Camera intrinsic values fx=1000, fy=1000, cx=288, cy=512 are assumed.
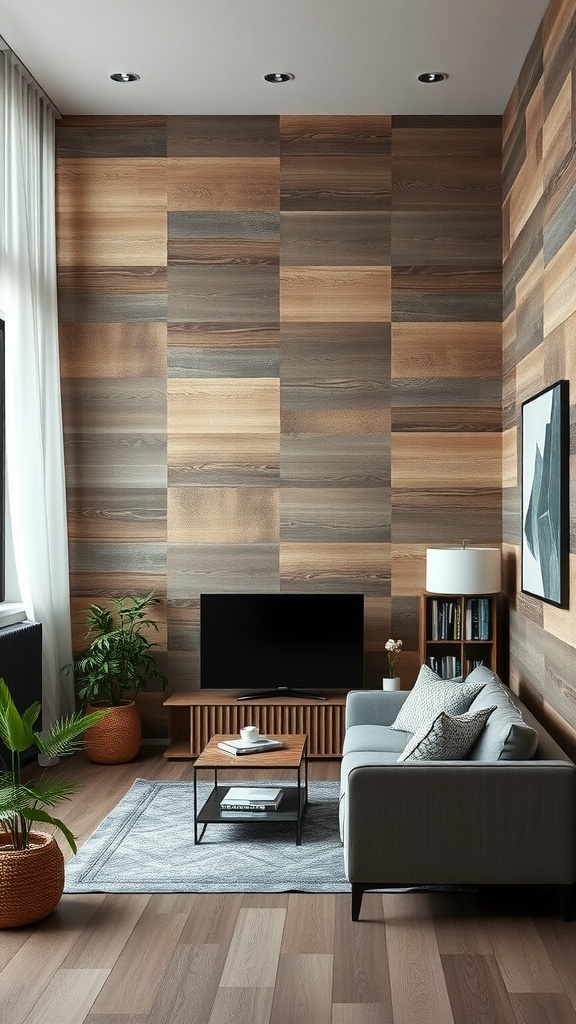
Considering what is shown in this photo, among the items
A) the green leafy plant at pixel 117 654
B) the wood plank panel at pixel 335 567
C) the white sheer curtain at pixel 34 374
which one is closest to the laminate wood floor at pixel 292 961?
the green leafy plant at pixel 117 654

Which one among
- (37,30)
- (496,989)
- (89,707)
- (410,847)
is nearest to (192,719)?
(89,707)

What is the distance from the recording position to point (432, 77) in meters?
5.38

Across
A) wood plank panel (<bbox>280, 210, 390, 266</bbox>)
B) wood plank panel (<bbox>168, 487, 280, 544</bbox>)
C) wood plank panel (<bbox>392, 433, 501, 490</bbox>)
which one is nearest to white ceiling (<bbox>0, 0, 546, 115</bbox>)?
wood plank panel (<bbox>280, 210, 390, 266</bbox>)

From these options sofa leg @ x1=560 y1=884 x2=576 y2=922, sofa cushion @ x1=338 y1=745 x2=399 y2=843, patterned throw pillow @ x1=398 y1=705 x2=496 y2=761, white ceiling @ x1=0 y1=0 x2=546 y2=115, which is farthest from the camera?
white ceiling @ x1=0 y1=0 x2=546 y2=115

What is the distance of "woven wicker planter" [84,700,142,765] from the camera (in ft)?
18.2

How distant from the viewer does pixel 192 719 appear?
18.6 ft

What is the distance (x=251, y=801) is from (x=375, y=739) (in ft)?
2.09

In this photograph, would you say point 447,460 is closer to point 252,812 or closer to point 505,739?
point 252,812

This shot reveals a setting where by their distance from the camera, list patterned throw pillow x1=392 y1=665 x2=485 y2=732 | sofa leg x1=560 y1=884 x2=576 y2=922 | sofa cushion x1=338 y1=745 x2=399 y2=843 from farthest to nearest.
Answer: patterned throw pillow x1=392 y1=665 x2=485 y2=732 → sofa cushion x1=338 y1=745 x2=399 y2=843 → sofa leg x1=560 y1=884 x2=576 y2=922

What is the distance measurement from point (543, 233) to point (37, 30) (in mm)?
2637

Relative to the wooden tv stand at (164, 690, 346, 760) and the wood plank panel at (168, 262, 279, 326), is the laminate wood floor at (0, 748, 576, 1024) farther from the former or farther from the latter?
the wood plank panel at (168, 262, 279, 326)

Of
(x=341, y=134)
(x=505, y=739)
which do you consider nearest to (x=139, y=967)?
(x=505, y=739)

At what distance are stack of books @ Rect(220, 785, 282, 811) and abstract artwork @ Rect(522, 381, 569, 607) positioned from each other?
57.1 inches

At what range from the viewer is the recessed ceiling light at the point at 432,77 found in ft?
17.5
